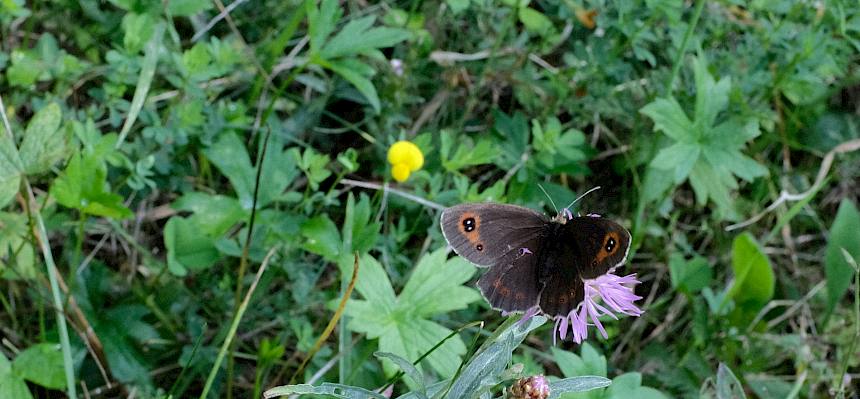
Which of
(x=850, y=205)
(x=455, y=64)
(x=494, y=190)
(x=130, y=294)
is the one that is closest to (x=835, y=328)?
(x=850, y=205)

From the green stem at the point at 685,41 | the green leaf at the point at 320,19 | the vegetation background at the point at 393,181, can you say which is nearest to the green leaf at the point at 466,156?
the vegetation background at the point at 393,181

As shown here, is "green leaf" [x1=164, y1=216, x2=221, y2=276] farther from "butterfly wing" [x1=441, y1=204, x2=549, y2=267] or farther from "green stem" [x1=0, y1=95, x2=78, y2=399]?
"butterfly wing" [x1=441, y1=204, x2=549, y2=267]

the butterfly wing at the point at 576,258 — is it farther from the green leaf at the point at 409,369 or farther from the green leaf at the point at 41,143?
the green leaf at the point at 41,143

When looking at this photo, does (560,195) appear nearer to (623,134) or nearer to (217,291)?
(623,134)

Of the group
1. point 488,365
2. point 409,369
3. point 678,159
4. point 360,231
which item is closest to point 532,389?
point 488,365

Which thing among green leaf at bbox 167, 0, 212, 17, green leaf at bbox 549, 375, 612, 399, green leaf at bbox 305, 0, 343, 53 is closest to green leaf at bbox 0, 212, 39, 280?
green leaf at bbox 167, 0, 212, 17
